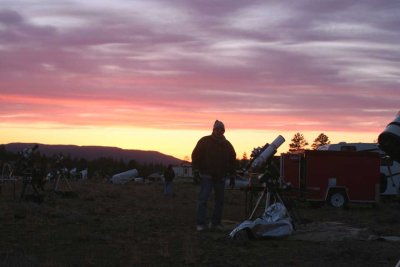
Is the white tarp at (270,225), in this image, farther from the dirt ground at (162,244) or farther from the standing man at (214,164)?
the standing man at (214,164)

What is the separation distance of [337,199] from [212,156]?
9.26m

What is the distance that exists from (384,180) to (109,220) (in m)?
13.5

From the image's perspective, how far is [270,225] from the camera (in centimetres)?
1015

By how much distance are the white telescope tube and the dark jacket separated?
1.67 ft

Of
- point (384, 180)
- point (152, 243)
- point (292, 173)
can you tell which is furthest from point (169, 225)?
point (384, 180)

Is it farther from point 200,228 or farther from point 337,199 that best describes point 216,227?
point 337,199

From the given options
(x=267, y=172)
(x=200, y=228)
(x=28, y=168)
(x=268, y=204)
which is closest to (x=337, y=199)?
(x=268, y=204)

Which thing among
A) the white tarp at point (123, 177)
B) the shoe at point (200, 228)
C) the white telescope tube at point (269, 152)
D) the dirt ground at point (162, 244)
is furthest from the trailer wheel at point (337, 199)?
the white tarp at point (123, 177)

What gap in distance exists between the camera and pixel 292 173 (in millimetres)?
20875

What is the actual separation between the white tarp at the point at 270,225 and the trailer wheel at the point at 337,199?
957 cm

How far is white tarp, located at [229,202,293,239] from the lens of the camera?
9.87 m

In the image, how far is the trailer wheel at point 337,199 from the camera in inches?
790

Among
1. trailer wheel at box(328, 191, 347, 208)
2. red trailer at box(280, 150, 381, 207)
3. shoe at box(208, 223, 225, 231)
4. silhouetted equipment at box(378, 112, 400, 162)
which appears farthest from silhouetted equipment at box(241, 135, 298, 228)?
trailer wheel at box(328, 191, 347, 208)

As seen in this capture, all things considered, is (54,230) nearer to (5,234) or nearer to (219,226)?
(5,234)
